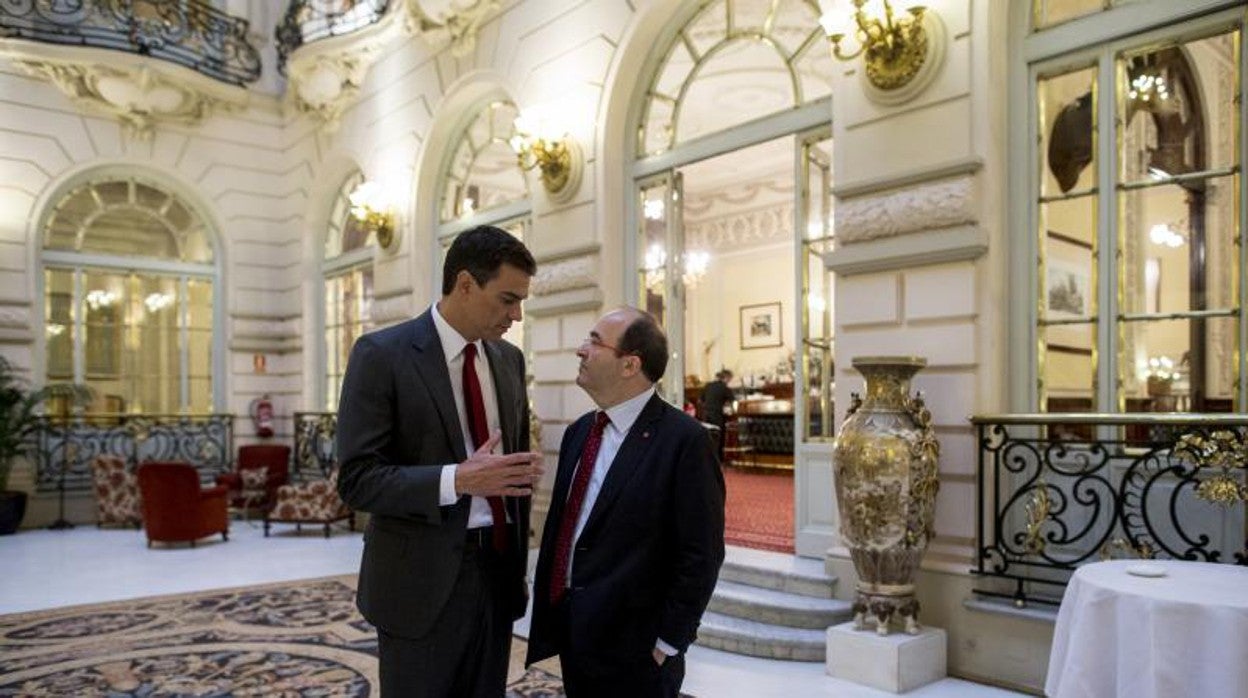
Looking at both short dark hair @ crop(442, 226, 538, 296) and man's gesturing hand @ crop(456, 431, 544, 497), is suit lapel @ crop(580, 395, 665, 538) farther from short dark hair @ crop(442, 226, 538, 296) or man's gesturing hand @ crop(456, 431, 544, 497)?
short dark hair @ crop(442, 226, 538, 296)

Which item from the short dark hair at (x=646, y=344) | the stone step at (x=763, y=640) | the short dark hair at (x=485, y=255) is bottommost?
the stone step at (x=763, y=640)

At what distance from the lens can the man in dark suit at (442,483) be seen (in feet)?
6.50

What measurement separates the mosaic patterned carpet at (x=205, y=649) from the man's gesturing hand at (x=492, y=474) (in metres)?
2.51

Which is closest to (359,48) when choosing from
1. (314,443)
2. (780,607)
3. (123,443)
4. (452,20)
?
(452,20)

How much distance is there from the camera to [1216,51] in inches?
164

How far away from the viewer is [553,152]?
7355mm

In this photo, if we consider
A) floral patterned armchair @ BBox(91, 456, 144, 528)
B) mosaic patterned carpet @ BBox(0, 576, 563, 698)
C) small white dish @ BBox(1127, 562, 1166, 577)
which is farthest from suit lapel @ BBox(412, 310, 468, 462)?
floral patterned armchair @ BBox(91, 456, 144, 528)

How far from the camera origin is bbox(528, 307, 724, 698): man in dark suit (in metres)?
2.14

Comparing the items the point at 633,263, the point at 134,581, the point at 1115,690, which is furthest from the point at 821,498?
the point at 134,581

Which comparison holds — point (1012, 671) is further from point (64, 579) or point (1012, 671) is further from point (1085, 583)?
point (64, 579)

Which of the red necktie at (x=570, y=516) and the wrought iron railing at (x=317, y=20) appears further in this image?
the wrought iron railing at (x=317, y=20)

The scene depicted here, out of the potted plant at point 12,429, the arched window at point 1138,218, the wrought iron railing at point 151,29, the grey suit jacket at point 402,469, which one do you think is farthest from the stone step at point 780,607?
the wrought iron railing at point 151,29

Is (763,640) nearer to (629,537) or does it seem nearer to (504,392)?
(629,537)

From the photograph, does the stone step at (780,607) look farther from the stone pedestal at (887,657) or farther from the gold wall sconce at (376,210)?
the gold wall sconce at (376,210)
